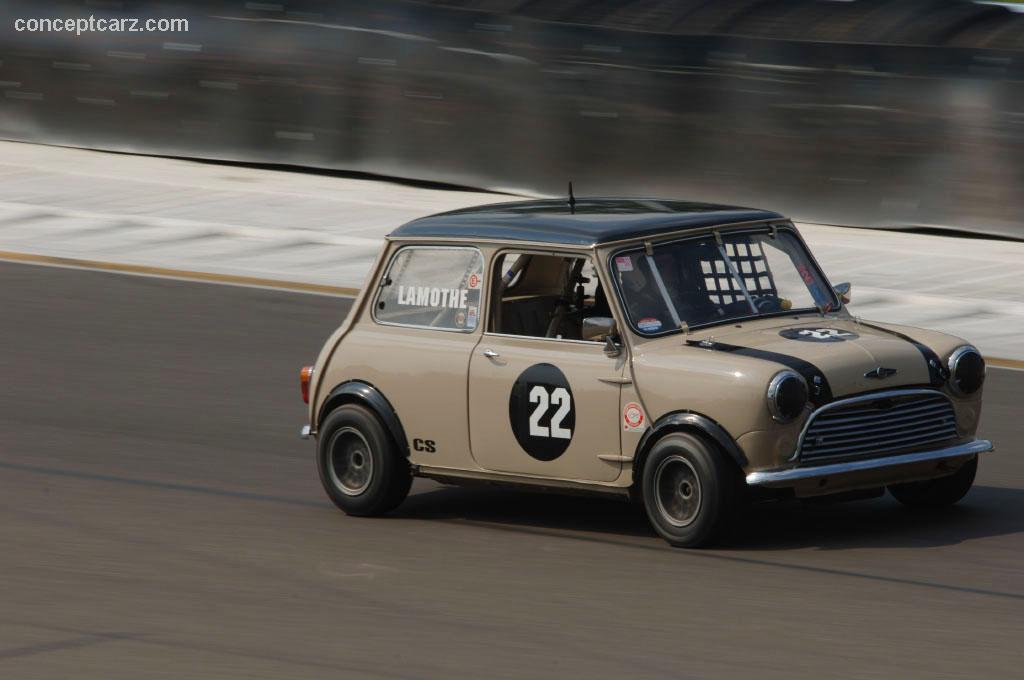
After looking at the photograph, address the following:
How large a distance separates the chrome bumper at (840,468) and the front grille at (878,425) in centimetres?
5

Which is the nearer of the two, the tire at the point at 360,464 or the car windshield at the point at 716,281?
the car windshield at the point at 716,281

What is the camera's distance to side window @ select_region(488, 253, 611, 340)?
8531 mm

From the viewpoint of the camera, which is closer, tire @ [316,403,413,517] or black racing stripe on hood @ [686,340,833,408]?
black racing stripe on hood @ [686,340,833,408]

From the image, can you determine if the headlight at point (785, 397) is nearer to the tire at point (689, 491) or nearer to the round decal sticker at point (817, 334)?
the tire at point (689, 491)

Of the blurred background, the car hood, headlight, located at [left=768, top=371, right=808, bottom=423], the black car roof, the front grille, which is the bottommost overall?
the front grille

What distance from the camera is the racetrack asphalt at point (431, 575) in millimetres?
6363

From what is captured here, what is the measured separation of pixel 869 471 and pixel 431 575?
1.85m

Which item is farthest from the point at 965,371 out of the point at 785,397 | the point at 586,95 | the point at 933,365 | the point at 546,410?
the point at 586,95

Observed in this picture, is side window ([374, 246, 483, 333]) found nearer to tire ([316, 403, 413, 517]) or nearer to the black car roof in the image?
the black car roof

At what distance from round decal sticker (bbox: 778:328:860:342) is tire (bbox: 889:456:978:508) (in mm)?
776

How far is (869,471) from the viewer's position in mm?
7660

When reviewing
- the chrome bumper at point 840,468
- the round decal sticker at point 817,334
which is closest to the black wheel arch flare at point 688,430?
the chrome bumper at point 840,468

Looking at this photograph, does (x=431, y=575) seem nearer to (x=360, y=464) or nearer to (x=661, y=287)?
(x=360, y=464)

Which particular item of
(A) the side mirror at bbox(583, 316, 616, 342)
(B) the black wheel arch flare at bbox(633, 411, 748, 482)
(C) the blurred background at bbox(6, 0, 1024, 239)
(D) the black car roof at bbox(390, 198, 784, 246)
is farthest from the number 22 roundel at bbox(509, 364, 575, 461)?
(C) the blurred background at bbox(6, 0, 1024, 239)
